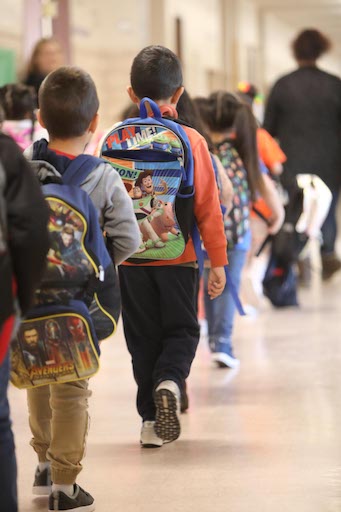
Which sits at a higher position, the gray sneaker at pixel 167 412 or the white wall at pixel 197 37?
the white wall at pixel 197 37

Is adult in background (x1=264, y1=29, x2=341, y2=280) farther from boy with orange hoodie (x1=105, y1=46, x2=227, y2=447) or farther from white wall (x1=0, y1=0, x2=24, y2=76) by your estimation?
boy with orange hoodie (x1=105, y1=46, x2=227, y2=447)

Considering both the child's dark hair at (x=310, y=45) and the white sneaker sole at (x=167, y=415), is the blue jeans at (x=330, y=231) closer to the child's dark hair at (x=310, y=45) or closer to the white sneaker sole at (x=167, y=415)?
the child's dark hair at (x=310, y=45)

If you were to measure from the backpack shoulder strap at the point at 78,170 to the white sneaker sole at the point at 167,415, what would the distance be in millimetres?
891

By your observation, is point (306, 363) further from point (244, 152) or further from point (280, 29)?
point (280, 29)

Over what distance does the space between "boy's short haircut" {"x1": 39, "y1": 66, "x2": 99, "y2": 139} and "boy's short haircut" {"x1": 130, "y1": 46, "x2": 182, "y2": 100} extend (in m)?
0.68

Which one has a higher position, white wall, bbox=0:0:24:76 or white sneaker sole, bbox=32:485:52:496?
white wall, bbox=0:0:24:76

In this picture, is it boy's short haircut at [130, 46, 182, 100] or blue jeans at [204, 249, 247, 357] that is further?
blue jeans at [204, 249, 247, 357]

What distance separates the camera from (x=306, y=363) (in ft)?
17.0

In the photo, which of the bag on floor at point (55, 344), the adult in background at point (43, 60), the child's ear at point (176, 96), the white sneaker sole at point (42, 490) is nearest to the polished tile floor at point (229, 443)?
the white sneaker sole at point (42, 490)

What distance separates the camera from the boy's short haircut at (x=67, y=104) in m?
2.89

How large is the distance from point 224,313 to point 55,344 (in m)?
2.54

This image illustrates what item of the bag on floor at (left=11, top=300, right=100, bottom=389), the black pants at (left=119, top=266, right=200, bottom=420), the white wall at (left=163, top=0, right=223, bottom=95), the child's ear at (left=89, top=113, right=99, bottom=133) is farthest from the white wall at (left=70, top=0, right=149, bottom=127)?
the bag on floor at (left=11, top=300, right=100, bottom=389)

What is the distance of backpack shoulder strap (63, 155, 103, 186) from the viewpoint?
280 centimetres

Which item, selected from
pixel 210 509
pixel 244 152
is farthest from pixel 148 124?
pixel 244 152
